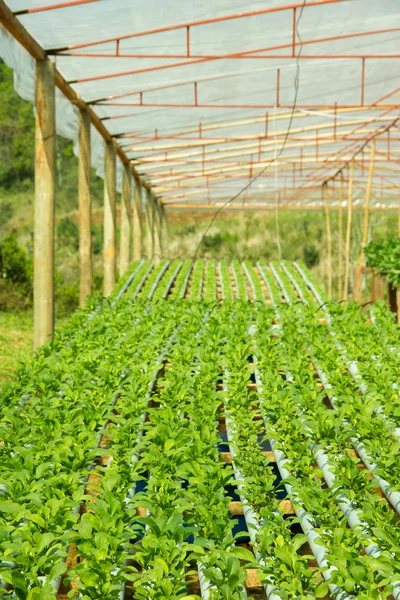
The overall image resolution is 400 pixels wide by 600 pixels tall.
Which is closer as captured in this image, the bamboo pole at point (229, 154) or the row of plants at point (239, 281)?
the row of plants at point (239, 281)

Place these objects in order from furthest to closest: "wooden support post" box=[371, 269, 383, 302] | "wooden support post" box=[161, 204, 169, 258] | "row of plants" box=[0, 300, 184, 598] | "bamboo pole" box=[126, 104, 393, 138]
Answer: "wooden support post" box=[161, 204, 169, 258], "wooden support post" box=[371, 269, 383, 302], "bamboo pole" box=[126, 104, 393, 138], "row of plants" box=[0, 300, 184, 598]

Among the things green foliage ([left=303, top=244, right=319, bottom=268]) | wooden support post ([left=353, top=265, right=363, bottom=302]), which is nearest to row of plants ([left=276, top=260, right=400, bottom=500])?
wooden support post ([left=353, top=265, right=363, bottom=302])

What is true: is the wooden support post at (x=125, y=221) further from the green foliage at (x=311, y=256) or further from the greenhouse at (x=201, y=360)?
the green foliage at (x=311, y=256)

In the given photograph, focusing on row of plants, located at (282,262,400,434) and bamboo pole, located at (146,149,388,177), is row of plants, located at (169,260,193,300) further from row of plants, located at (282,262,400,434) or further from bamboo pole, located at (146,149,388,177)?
bamboo pole, located at (146,149,388,177)

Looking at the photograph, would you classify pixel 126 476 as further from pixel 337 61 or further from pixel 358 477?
pixel 337 61

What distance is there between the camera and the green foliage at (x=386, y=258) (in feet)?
33.6

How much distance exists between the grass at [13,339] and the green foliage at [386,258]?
5.88m

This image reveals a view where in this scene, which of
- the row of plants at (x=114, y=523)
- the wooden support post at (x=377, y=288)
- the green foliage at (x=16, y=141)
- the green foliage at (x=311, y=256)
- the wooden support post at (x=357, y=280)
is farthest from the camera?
the green foliage at (x=16, y=141)

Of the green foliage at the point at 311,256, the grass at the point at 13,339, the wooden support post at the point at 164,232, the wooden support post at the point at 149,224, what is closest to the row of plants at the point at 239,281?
the grass at the point at 13,339

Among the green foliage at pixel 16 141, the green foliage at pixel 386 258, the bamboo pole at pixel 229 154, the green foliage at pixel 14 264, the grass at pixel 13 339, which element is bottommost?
the grass at pixel 13 339

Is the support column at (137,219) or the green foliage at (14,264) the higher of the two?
the support column at (137,219)

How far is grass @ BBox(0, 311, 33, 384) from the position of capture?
14109mm

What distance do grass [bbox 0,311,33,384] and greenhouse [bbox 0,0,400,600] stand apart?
8.75 ft

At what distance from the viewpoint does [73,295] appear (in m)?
23.0
